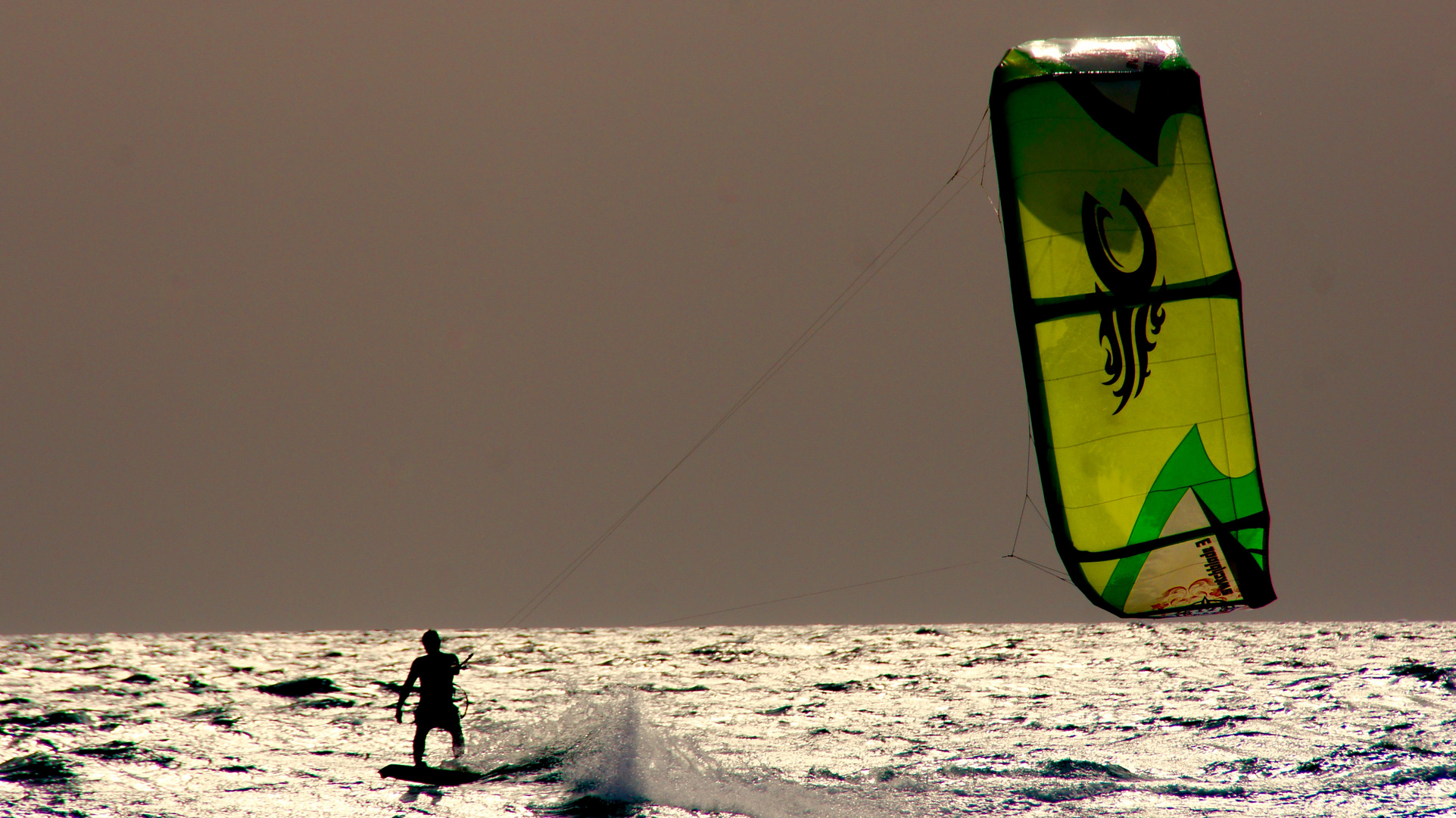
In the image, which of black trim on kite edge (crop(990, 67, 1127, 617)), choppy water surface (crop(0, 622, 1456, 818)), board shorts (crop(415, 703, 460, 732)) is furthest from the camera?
choppy water surface (crop(0, 622, 1456, 818))

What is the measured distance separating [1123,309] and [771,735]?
8.29 meters

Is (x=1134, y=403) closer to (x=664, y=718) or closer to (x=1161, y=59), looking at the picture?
(x=1161, y=59)

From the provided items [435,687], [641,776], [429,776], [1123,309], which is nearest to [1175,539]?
[1123,309]

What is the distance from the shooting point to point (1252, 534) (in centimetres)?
723

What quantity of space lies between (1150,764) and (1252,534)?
4.38m

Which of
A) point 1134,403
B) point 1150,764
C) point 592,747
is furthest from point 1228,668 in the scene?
point 1134,403

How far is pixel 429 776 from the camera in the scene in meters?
9.20

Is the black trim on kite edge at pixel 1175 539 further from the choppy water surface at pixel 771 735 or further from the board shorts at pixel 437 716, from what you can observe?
the board shorts at pixel 437 716

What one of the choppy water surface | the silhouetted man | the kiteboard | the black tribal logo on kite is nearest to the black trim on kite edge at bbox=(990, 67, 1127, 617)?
the black tribal logo on kite

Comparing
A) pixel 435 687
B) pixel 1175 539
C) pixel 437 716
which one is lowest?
pixel 437 716

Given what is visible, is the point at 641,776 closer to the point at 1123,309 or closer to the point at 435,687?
the point at 435,687

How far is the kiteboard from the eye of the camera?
29.4ft

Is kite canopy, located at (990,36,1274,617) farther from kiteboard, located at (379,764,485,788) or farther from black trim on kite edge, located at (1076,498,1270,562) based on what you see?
kiteboard, located at (379,764,485,788)

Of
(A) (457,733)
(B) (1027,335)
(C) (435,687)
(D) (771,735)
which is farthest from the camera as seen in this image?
(D) (771,735)
